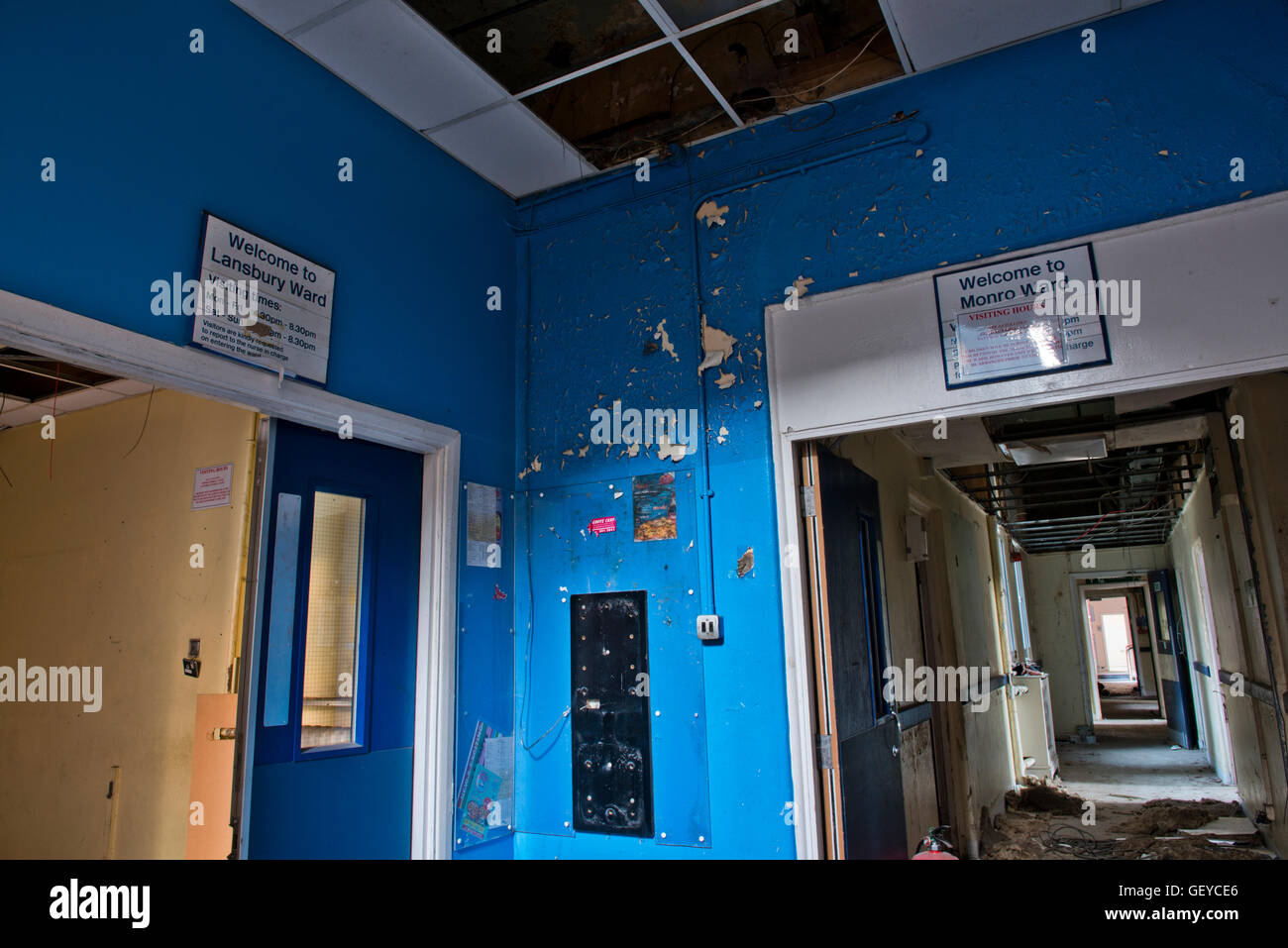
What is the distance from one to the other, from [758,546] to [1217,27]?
2.15 metres

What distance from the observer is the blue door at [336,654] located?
8.04 feet

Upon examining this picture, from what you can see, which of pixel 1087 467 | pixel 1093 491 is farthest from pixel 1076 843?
pixel 1093 491

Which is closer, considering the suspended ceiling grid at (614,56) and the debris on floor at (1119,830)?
the suspended ceiling grid at (614,56)

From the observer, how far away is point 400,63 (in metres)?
2.79

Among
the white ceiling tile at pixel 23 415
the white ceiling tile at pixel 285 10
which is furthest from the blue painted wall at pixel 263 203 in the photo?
the white ceiling tile at pixel 23 415

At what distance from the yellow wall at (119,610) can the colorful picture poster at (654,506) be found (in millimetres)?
1590

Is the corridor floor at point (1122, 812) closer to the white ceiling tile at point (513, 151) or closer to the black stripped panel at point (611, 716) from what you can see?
the black stripped panel at point (611, 716)

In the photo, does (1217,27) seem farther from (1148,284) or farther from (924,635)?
(924,635)

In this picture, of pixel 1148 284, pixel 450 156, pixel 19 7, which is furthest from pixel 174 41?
pixel 1148 284

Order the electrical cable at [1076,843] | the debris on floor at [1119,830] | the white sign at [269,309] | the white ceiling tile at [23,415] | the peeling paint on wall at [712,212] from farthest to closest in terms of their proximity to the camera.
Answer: the electrical cable at [1076,843] < the debris on floor at [1119,830] < the white ceiling tile at [23,415] < the peeling paint on wall at [712,212] < the white sign at [269,309]

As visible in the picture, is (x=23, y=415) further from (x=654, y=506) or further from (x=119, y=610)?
(x=654, y=506)

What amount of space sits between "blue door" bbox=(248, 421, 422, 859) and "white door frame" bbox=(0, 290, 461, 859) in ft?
0.16

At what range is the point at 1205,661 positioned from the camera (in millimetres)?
7855

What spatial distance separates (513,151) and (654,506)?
1587 mm
